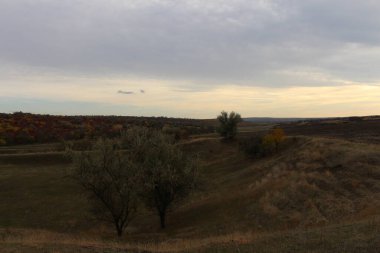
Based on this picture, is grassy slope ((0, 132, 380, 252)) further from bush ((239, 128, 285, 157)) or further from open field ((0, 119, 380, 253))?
bush ((239, 128, 285, 157))

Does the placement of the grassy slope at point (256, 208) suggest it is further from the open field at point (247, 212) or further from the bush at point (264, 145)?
the bush at point (264, 145)

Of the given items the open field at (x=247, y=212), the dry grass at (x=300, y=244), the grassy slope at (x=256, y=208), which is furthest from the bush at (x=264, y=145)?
the dry grass at (x=300, y=244)

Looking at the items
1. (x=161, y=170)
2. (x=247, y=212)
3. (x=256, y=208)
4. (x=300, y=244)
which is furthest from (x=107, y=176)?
(x=300, y=244)

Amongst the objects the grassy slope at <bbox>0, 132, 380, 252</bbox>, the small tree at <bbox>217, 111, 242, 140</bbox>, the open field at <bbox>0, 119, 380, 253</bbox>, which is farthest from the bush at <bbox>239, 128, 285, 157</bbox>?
the small tree at <bbox>217, 111, 242, 140</bbox>

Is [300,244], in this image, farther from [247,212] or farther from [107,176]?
[107,176]

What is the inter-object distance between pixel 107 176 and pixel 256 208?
462 inches

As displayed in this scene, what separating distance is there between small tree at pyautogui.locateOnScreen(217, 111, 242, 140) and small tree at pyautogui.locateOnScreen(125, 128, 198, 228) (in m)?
41.5

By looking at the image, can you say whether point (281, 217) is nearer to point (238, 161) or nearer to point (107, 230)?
point (107, 230)

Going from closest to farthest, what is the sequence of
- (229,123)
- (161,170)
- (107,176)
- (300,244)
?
(300,244), (107,176), (161,170), (229,123)

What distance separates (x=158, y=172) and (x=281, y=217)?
992cm

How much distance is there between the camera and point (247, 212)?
32.5 metres

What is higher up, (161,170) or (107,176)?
(161,170)

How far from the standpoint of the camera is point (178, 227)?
33.4 m

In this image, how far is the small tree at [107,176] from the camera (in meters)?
30.7
